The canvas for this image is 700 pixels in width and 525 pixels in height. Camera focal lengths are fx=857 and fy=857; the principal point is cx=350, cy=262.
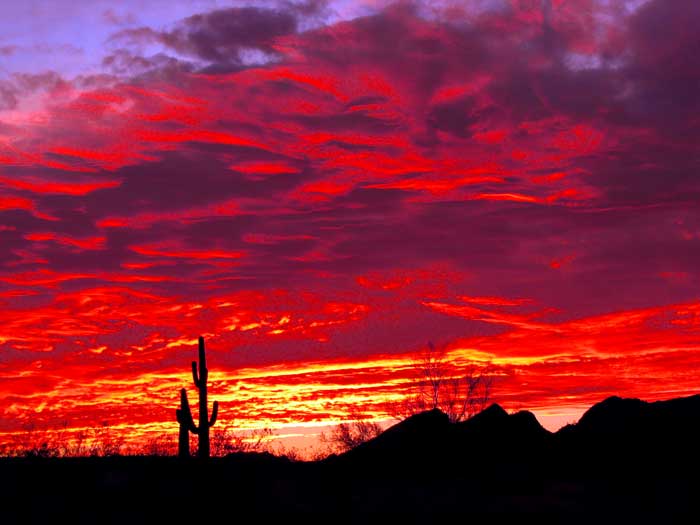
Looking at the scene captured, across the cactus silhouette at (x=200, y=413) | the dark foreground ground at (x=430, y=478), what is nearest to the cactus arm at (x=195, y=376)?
the cactus silhouette at (x=200, y=413)

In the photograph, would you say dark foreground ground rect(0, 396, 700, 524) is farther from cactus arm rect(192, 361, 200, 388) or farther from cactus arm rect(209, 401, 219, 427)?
cactus arm rect(192, 361, 200, 388)

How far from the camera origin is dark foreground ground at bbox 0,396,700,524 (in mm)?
13836

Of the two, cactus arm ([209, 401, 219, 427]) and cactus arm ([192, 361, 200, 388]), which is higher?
cactus arm ([192, 361, 200, 388])

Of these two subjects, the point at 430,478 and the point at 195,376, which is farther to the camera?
the point at 195,376

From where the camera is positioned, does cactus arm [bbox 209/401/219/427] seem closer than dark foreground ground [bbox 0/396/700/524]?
No

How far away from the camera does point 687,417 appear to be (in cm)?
2248

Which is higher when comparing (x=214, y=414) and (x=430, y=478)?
(x=214, y=414)

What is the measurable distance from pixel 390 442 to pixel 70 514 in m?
11.0

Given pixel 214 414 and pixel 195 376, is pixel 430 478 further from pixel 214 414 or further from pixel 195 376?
pixel 195 376

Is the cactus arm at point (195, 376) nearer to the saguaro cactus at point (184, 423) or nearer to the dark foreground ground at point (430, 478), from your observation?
the saguaro cactus at point (184, 423)

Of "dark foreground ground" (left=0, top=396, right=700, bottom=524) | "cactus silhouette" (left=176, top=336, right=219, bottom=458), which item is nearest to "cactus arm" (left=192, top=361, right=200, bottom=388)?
"cactus silhouette" (left=176, top=336, right=219, bottom=458)

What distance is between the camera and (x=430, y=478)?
20688 mm

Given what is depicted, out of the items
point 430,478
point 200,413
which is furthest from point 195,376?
point 430,478

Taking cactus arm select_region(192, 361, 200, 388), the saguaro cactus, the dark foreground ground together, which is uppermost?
cactus arm select_region(192, 361, 200, 388)
